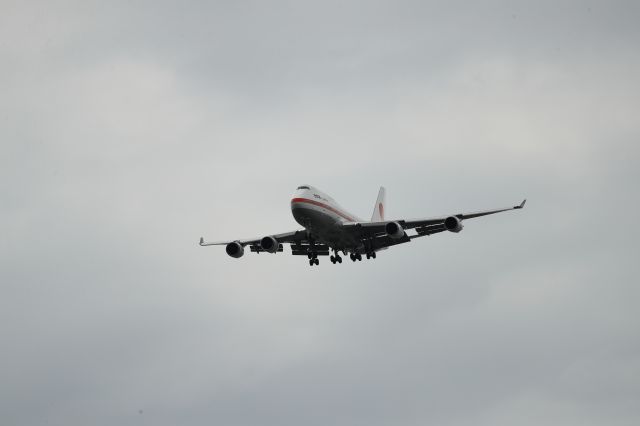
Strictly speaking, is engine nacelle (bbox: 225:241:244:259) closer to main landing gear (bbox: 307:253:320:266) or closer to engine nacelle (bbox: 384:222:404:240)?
main landing gear (bbox: 307:253:320:266)

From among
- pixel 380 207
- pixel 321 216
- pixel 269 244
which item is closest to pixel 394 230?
pixel 321 216

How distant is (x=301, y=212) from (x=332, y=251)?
959 cm

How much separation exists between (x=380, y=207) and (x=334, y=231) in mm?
21728

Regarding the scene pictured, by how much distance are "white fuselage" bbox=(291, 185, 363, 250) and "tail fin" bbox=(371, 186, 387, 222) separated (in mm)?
16069

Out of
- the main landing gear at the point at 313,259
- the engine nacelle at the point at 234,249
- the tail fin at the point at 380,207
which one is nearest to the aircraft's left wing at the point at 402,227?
the main landing gear at the point at 313,259

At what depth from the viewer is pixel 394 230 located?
60625 millimetres

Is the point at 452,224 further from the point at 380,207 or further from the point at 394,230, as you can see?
the point at 380,207

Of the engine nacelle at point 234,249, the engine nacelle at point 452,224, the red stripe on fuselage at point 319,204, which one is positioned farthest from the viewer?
the engine nacelle at point 234,249

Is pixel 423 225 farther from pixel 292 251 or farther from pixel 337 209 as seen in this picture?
pixel 292 251

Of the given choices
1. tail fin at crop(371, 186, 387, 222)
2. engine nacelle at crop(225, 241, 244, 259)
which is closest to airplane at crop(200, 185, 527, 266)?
engine nacelle at crop(225, 241, 244, 259)

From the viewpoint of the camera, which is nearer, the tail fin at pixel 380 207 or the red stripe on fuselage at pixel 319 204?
the red stripe on fuselage at pixel 319 204

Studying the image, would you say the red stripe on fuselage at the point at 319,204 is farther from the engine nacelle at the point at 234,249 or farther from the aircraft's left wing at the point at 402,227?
the engine nacelle at the point at 234,249

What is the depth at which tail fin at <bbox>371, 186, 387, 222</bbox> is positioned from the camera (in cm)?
8081

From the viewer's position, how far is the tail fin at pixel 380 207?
80812mm
